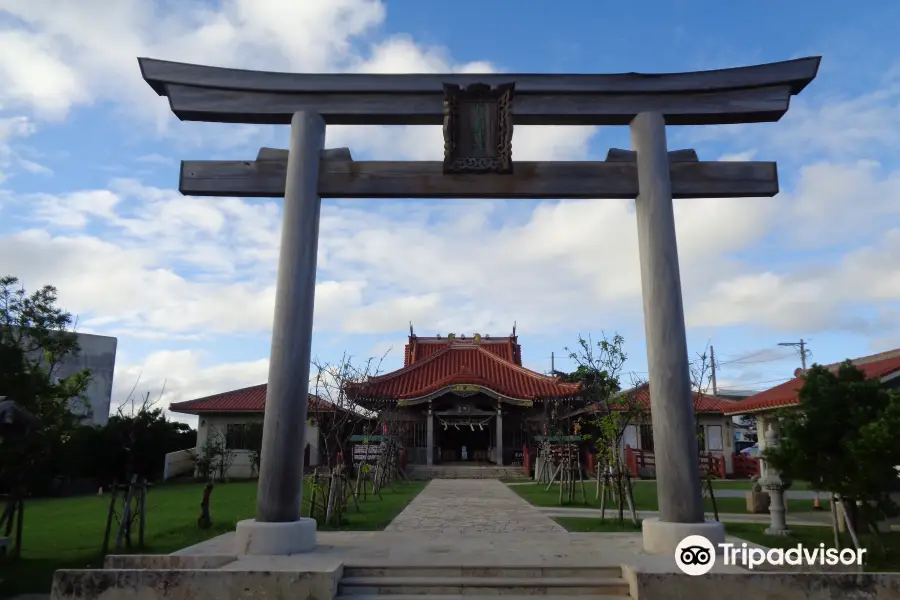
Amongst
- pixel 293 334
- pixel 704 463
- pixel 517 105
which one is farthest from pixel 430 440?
A: pixel 517 105

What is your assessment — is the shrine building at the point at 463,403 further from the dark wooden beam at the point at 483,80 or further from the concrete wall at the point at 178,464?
the dark wooden beam at the point at 483,80

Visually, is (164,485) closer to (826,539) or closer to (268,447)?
(268,447)

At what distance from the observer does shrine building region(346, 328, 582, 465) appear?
2216cm

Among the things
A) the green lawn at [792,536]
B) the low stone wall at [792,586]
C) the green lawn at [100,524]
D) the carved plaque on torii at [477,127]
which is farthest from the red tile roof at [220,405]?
the low stone wall at [792,586]

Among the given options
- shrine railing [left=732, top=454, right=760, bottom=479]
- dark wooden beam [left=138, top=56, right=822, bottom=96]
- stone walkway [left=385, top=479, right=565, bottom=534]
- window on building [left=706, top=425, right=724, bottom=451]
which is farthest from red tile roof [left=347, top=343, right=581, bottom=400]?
dark wooden beam [left=138, top=56, right=822, bottom=96]

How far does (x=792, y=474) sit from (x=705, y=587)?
2.89 m

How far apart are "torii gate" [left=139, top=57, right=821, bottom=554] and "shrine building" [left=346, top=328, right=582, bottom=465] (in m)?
13.8

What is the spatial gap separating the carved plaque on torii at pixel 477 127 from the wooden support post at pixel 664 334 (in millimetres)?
1528

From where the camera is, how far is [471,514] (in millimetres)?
10531

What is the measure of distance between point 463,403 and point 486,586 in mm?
18130

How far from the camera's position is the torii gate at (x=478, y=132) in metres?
6.63

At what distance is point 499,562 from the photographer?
5500 mm

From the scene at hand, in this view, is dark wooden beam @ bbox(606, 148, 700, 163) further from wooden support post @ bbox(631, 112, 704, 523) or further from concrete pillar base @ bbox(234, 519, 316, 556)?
concrete pillar base @ bbox(234, 519, 316, 556)

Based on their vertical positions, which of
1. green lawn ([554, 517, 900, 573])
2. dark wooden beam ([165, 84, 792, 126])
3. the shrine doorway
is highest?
dark wooden beam ([165, 84, 792, 126])
